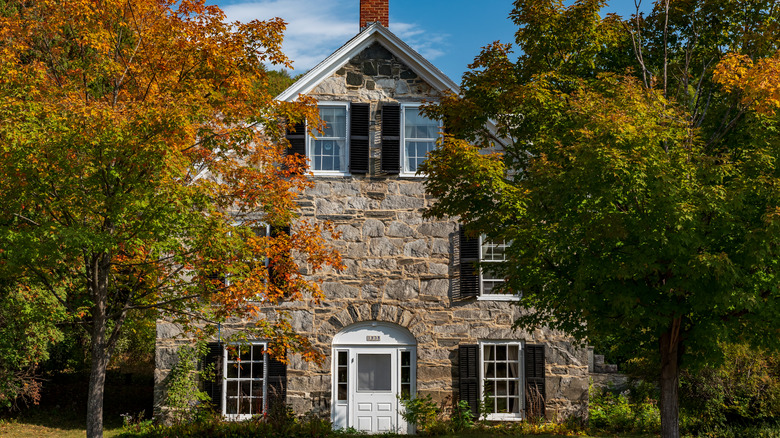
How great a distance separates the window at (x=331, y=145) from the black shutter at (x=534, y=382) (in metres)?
5.93

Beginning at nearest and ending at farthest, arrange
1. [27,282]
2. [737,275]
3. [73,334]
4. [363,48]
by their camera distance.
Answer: [737,275] < [27,282] < [363,48] < [73,334]

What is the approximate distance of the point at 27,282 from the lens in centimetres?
1231

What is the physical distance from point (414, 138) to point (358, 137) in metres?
1.31

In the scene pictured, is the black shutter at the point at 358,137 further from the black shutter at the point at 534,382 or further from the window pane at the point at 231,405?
the window pane at the point at 231,405

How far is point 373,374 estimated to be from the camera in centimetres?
1683

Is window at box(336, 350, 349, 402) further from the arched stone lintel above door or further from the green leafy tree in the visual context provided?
the green leafy tree

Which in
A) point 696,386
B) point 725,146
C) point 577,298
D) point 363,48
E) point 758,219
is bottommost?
point 696,386

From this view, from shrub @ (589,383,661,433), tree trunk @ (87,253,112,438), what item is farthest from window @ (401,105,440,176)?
tree trunk @ (87,253,112,438)

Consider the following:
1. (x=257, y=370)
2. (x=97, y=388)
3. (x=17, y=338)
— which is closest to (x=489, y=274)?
(x=257, y=370)

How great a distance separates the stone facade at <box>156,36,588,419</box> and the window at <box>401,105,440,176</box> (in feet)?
1.80

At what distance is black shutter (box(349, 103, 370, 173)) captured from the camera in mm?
17125

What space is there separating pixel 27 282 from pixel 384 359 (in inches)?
301

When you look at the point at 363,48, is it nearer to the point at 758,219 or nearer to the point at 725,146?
the point at 725,146

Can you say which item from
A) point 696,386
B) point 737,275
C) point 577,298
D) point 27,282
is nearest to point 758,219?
point 737,275
